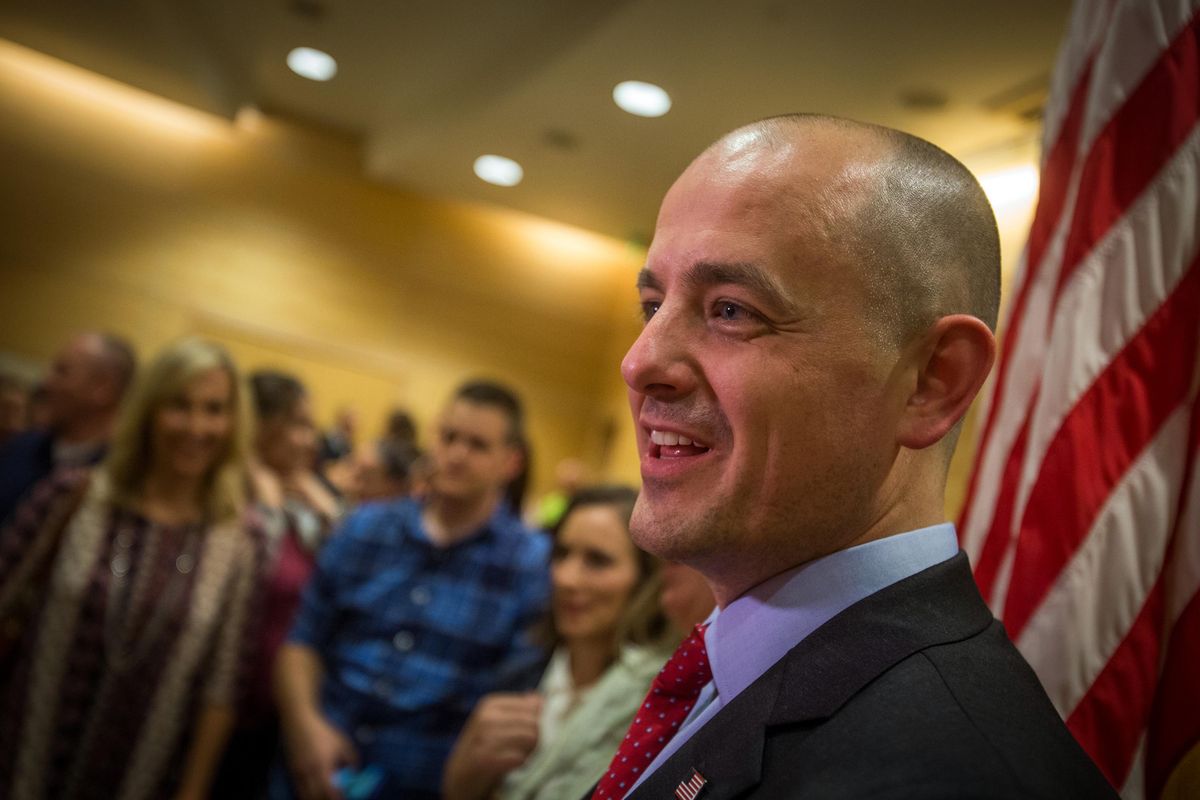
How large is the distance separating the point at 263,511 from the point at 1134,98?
2771mm

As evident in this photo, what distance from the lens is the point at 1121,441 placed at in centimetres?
157

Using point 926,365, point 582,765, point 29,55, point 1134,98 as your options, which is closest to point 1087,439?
point 1134,98

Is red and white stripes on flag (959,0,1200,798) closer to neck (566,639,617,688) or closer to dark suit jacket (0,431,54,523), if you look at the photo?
neck (566,639,617,688)

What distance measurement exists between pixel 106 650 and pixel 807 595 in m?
2.23

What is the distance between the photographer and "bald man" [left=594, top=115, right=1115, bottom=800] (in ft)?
3.01

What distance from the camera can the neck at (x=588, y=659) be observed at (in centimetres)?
218

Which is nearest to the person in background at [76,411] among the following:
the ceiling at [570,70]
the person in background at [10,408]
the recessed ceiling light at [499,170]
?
the person in background at [10,408]

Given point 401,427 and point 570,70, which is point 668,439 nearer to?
point 570,70

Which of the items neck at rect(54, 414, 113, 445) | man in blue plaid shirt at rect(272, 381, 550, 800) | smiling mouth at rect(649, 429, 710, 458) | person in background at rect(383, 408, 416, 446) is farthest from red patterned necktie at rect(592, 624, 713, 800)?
person in background at rect(383, 408, 416, 446)

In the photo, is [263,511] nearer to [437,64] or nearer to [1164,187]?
[1164,187]

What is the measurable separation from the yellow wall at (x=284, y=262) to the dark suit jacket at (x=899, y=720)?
764cm

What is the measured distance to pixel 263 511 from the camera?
328cm

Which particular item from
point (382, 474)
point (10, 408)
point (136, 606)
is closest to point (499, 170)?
point (382, 474)

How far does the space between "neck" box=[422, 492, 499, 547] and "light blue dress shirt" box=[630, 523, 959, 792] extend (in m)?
1.94
